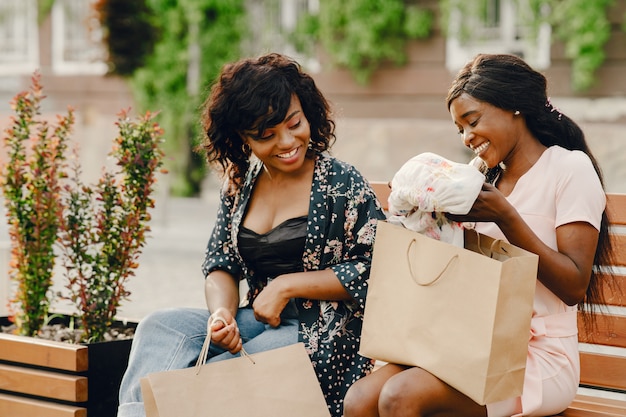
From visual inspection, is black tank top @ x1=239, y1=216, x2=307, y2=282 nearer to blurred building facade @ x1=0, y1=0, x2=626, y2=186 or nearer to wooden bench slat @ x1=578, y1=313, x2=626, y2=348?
wooden bench slat @ x1=578, y1=313, x2=626, y2=348

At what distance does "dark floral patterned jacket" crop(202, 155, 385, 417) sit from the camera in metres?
2.86

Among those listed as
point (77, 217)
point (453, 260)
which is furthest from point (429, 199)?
point (77, 217)

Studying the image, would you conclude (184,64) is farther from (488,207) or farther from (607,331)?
(488,207)

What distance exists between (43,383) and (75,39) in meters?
12.7

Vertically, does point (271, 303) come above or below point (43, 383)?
above

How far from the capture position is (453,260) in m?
2.32

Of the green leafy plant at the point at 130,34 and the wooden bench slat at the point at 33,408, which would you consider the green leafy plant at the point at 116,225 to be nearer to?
the wooden bench slat at the point at 33,408

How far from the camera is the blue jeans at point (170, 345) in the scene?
2.78 m

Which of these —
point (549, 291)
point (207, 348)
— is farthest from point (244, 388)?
point (549, 291)

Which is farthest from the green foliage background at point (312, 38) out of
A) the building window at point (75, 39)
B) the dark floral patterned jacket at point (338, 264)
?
the dark floral patterned jacket at point (338, 264)

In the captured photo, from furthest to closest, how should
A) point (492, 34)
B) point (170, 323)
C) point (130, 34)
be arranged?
1. point (130, 34)
2. point (492, 34)
3. point (170, 323)

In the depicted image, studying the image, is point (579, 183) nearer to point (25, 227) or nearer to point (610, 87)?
point (25, 227)

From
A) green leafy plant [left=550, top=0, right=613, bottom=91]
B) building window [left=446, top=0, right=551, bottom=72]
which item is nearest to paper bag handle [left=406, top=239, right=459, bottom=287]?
green leafy plant [left=550, top=0, right=613, bottom=91]

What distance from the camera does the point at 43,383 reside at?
3.22 metres
